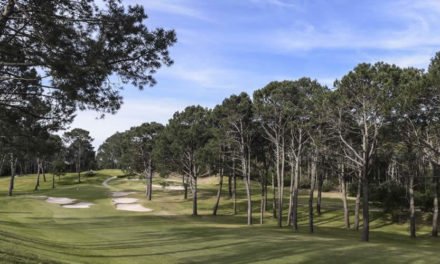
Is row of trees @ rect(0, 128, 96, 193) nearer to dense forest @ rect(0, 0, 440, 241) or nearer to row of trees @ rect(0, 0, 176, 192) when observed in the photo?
dense forest @ rect(0, 0, 440, 241)

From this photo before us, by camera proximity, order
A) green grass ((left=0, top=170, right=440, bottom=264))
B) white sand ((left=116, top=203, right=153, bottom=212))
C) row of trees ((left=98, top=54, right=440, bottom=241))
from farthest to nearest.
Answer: white sand ((left=116, top=203, right=153, bottom=212)) → row of trees ((left=98, top=54, right=440, bottom=241)) → green grass ((left=0, top=170, right=440, bottom=264))

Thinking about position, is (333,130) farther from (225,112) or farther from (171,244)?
(171,244)

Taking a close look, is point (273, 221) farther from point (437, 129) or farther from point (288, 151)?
point (437, 129)

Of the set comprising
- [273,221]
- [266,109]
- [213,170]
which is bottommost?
[273,221]

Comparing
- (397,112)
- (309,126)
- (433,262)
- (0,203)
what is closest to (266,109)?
(309,126)

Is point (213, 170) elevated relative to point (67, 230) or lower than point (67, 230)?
elevated

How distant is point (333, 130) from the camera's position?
98.9ft

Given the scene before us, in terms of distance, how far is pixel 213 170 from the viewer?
43375 mm

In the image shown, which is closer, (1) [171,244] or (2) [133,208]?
(1) [171,244]

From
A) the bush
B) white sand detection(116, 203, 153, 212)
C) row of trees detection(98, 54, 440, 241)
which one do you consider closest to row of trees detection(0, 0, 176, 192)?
row of trees detection(98, 54, 440, 241)

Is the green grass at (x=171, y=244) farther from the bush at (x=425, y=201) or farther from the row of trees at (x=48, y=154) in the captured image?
the row of trees at (x=48, y=154)

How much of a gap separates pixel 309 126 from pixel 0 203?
3397 centimetres

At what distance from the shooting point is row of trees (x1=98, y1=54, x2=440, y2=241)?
24828mm

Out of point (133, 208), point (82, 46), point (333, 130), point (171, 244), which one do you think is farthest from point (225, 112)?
Result: point (82, 46)
